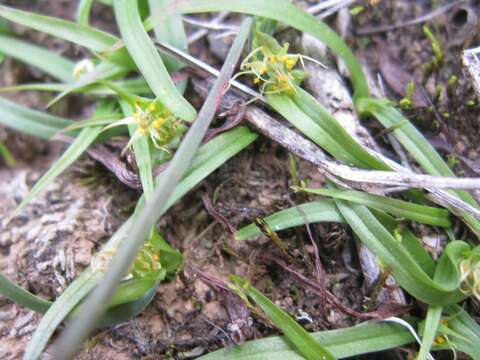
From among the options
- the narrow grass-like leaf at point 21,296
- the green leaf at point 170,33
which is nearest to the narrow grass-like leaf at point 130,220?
the narrow grass-like leaf at point 21,296

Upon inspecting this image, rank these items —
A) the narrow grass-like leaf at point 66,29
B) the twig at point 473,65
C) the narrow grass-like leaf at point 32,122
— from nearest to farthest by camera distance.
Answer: the twig at point 473,65 → the narrow grass-like leaf at point 66,29 → the narrow grass-like leaf at point 32,122

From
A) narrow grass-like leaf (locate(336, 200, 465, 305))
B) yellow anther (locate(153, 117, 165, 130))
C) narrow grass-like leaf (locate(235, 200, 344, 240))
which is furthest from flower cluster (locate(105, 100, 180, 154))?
narrow grass-like leaf (locate(336, 200, 465, 305))

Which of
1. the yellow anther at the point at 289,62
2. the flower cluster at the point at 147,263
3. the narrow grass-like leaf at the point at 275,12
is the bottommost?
the flower cluster at the point at 147,263

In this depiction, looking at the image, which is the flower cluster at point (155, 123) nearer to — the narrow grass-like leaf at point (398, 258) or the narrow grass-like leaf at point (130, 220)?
the narrow grass-like leaf at point (130, 220)

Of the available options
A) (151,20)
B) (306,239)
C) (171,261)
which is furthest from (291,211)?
(151,20)

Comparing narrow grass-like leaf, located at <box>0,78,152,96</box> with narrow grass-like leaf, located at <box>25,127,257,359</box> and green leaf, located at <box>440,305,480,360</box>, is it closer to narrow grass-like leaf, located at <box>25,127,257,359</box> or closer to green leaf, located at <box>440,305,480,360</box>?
narrow grass-like leaf, located at <box>25,127,257,359</box>

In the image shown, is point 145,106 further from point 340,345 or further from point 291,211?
point 340,345

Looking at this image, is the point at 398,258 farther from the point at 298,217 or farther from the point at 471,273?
the point at 298,217
